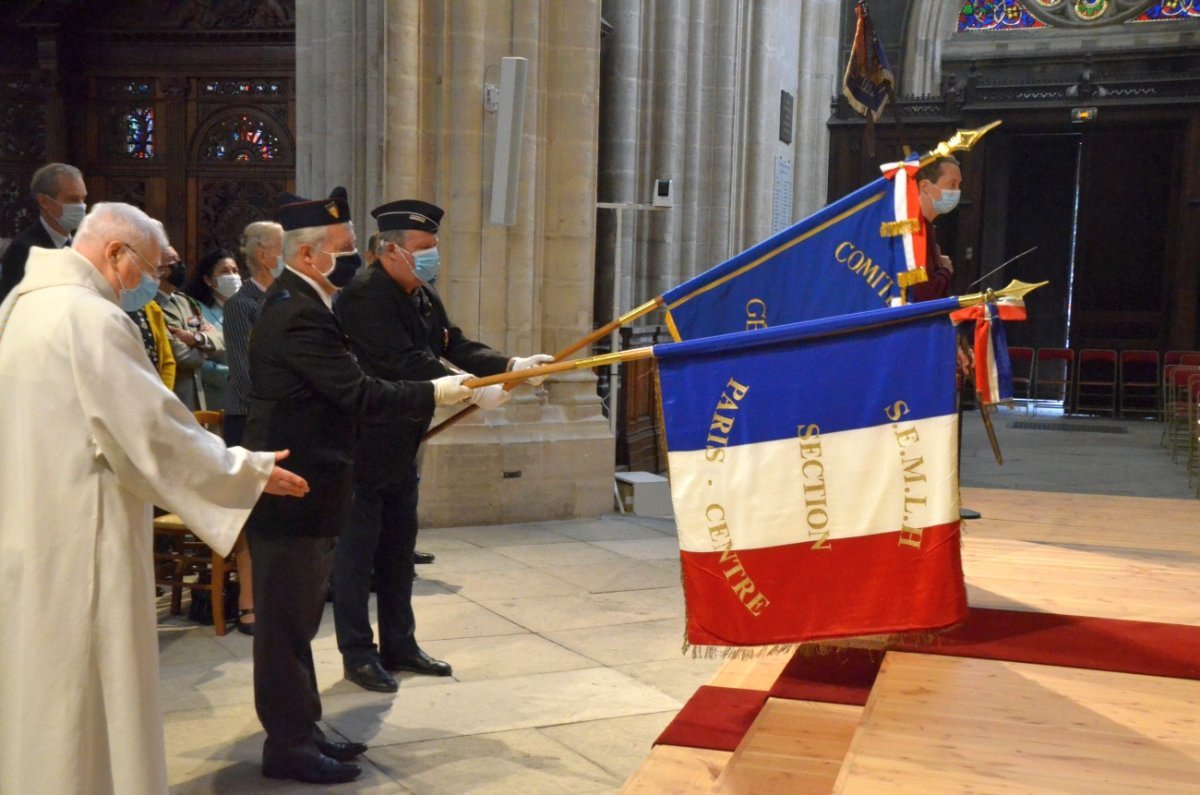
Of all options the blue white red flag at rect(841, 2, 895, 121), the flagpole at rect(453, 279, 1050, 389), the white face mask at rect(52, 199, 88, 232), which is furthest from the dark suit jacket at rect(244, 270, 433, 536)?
the blue white red flag at rect(841, 2, 895, 121)

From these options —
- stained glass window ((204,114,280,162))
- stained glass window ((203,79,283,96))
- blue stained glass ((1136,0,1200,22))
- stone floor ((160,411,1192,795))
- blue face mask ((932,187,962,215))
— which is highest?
blue stained glass ((1136,0,1200,22))

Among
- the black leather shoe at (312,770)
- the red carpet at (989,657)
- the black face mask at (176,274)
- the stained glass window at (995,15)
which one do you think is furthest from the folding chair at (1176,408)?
the black leather shoe at (312,770)

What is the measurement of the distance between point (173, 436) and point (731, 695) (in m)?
2.07

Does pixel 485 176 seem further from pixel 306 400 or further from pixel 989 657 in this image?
pixel 989 657

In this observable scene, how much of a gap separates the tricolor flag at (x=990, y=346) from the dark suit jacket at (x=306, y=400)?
1700 millimetres

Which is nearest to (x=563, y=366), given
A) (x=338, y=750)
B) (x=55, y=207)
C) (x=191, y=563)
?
Result: (x=338, y=750)

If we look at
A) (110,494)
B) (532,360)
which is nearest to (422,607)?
(532,360)

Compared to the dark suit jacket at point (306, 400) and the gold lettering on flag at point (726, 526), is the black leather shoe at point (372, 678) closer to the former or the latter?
the dark suit jacket at point (306, 400)

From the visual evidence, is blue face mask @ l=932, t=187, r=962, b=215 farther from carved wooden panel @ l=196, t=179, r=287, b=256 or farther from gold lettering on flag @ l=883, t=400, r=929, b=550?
carved wooden panel @ l=196, t=179, r=287, b=256

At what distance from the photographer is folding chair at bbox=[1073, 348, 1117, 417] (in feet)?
57.3

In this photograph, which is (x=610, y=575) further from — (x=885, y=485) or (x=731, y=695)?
(x=885, y=485)

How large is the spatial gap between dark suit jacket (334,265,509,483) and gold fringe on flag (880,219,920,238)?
1794mm

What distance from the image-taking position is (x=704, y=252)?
39.3 feet

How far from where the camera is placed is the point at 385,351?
4.56 m
